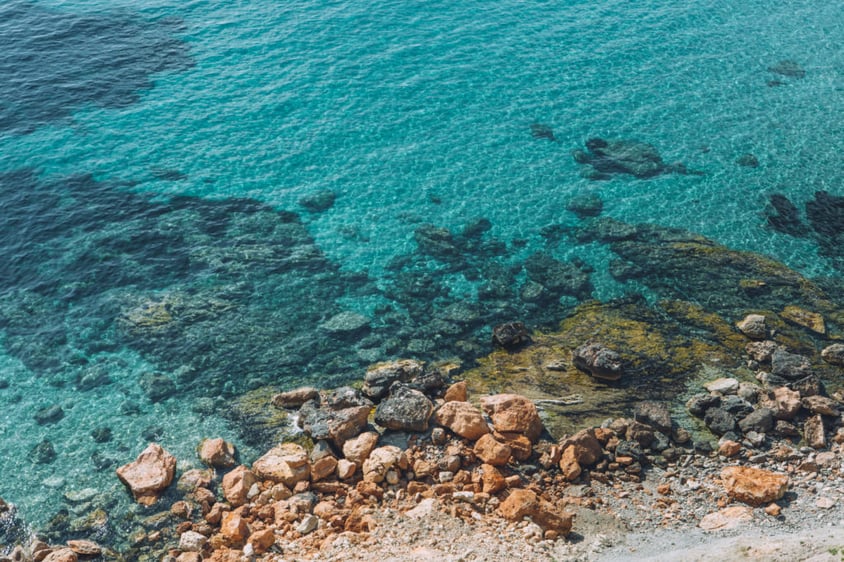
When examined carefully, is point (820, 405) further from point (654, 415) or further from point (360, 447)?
point (360, 447)

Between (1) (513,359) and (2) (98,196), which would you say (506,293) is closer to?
(1) (513,359)

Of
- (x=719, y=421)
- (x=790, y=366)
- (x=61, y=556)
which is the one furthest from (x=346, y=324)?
(x=790, y=366)

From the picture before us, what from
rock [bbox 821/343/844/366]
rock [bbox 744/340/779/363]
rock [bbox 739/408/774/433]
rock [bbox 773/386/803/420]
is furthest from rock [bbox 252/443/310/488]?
rock [bbox 821/343/844/366]

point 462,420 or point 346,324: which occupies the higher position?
point 346,324

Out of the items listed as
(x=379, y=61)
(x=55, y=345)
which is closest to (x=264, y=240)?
(x=55, y=345)

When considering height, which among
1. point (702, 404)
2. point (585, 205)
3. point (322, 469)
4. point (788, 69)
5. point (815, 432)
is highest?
point (788, 69)

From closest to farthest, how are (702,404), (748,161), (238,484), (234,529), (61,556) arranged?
(61,556), (234,529), (238,484), (702,404), (748,161)
